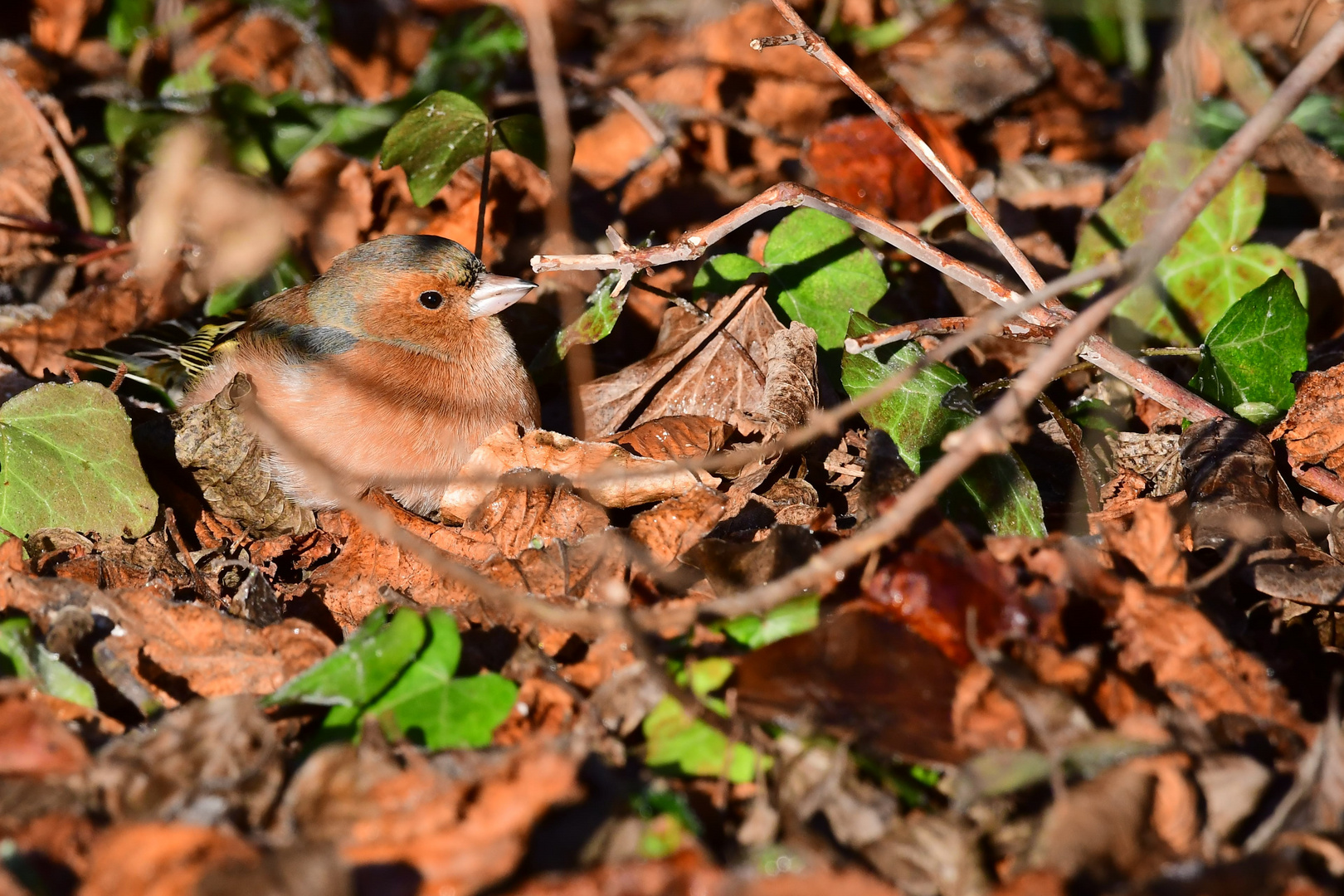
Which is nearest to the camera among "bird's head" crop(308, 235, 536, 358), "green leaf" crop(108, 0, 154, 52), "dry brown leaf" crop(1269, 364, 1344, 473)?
"dry brown leaf" crop(1269, 364, 1344, 473)

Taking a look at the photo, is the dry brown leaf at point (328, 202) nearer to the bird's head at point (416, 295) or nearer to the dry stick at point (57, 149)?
the bird's head at point (416, 295)

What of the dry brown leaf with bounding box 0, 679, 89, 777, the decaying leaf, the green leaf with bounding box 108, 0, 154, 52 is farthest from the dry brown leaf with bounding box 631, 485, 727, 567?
the green leaf with bounding box 108, 0, 154, 52

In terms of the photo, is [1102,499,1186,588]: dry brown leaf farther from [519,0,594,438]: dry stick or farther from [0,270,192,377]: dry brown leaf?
[0,270,192,377]: dry brown leaf

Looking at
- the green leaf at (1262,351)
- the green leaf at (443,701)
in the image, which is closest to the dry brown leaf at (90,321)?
the green leaf at (443,701)

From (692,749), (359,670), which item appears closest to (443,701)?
(359,670)

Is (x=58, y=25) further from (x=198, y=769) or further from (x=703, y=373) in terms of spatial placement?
(x=198, y=769)
